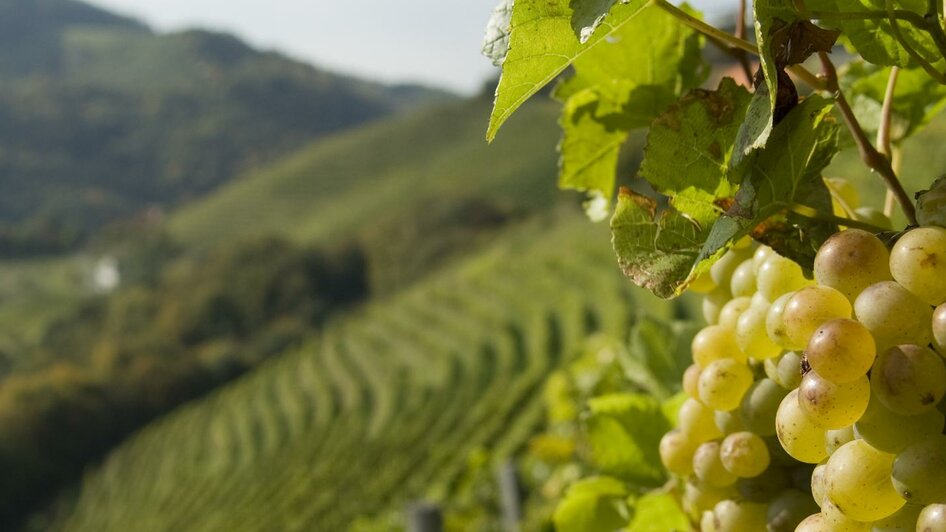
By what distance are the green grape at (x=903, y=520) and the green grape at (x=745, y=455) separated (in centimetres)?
9

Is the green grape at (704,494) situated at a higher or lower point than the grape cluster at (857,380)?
lower

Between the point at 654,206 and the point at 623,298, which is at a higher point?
the point at 654,206

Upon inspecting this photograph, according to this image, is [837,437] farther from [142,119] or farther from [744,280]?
[142,119]

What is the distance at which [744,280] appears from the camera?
52 centimetres

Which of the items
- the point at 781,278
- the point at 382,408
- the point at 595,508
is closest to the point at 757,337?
the point at 781,278

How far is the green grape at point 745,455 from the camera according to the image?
48cm

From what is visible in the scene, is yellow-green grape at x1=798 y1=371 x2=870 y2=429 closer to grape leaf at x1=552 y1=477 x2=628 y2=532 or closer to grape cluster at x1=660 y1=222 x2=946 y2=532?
grape cluster at x1=660 y1=222 x2=946 y2=532

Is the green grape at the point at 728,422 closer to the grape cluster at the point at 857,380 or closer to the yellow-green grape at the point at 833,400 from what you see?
the grape cluster at the point at 857,380

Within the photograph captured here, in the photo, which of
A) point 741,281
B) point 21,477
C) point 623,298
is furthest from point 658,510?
point 21,477

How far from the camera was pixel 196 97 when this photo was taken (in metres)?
76.5

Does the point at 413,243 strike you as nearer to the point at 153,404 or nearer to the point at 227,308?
the point at 227,308

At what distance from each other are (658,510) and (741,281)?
177mm

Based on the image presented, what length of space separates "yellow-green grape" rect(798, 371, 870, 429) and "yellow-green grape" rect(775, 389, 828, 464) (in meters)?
0.02

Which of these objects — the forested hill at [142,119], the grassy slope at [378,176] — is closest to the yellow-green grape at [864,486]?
the grassy slope at [378,176]
